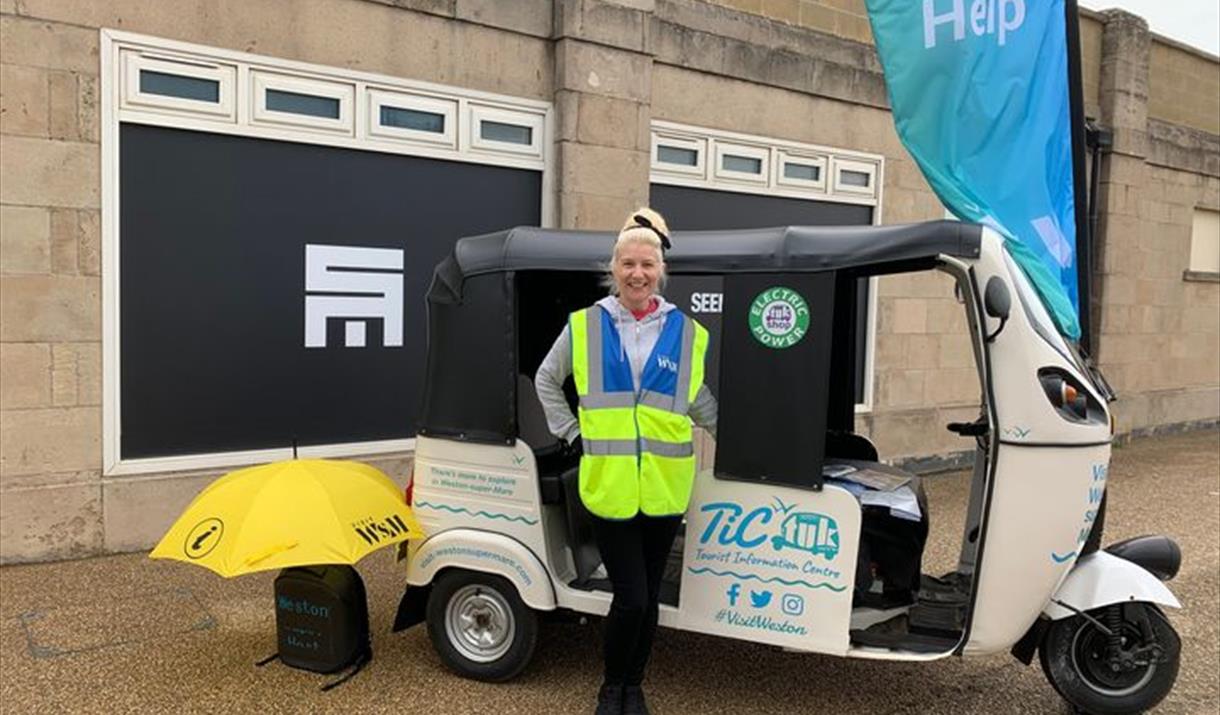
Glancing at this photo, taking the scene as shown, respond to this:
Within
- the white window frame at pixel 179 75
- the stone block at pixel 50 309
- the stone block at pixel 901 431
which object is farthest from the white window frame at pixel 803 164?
the stone block at pixel 50 309

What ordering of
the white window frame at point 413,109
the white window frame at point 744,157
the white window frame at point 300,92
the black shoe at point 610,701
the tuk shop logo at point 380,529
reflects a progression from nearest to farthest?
the black shoe at point 610,701, the tuk shop logo at point 380,529, the white window frame at point 300,92, the white window frame at point 413,109, the white window frame at point 744,157

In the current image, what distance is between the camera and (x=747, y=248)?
378 centimetres

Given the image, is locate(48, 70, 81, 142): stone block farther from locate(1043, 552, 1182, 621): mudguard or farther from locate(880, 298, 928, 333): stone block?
locate(880, 298, 928, 333): stone block

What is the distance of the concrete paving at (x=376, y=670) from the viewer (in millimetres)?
3924

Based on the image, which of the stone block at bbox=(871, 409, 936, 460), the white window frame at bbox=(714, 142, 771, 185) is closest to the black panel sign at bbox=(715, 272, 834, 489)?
the white window frame at bbox=(714, 142, 771, 185)

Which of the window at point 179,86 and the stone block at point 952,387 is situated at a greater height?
the window at point 179,86

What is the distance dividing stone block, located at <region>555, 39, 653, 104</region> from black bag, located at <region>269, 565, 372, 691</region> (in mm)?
4516

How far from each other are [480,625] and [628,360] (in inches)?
56.9

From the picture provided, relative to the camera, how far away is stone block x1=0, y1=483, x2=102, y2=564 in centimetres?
553

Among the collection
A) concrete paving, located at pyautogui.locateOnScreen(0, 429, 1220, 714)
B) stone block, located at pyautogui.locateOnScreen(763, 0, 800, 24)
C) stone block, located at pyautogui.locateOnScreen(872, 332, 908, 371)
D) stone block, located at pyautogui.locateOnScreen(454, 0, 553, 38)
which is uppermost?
stone block, located at pyautogui.locateOnScreen(763, 0, 800, 24)

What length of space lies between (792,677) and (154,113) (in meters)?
4.88

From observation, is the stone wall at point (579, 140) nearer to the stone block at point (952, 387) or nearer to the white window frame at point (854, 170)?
the stone block at point (952, 387)

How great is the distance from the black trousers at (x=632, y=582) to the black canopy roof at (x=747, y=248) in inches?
40.8

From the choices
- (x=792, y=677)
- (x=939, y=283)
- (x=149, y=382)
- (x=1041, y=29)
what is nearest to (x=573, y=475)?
(x=792, y=677)
